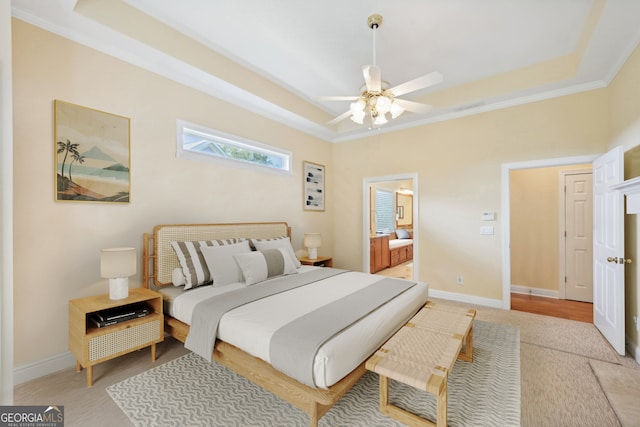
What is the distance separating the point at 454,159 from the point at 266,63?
3056mm

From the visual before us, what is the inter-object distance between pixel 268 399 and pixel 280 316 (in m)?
0.59

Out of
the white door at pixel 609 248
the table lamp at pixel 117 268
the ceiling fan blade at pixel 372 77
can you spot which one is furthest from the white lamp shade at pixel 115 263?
the white door at pixel 609 248

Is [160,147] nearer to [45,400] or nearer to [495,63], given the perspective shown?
[45,400]

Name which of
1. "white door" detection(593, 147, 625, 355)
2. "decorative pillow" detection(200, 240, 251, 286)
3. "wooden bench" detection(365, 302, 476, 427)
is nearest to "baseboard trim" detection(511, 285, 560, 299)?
"white door" detection(593, 147, 625, 355)

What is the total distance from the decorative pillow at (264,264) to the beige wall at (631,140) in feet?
11.1

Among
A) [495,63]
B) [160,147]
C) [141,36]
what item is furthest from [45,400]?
[495,63]

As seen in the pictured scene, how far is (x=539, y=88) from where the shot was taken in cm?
344

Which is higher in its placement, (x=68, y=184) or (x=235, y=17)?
(x=235, y=17)

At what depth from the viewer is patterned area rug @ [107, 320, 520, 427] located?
69.3 inches

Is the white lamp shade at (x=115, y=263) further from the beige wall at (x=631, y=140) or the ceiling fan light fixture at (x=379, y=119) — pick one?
the beige wall at (x=631, y=140)

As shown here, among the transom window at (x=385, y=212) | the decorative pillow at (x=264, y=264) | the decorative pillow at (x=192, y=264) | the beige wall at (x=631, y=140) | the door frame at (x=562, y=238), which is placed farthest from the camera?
A: the transom window at (x=385, y=212)

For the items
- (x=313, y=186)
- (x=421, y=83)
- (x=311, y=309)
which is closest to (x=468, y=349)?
(x=311, y=309)

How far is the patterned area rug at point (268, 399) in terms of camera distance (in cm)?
176

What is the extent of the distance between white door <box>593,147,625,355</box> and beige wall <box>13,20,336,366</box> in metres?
4.23
